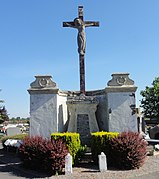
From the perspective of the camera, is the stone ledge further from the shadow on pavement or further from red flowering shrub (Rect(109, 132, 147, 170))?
the shadow on pavement

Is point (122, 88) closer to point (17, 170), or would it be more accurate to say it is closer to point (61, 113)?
point (61, 113)

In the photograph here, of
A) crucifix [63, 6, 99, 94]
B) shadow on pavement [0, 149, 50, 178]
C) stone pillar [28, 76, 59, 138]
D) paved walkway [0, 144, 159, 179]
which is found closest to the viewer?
paved walkway [0, 144, 159, 179]

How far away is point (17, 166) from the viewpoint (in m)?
12.0

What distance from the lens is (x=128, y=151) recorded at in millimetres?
11094

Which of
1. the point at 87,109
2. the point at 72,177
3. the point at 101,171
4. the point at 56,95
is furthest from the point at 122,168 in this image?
the point at 56,95

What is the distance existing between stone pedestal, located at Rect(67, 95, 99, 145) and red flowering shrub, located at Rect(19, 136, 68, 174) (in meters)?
3.34

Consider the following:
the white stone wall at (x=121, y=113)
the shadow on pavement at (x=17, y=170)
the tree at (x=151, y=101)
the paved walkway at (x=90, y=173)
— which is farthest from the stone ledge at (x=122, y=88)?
the tree at (x=151, y=101)

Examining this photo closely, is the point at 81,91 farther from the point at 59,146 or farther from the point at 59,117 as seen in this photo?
the point at 59,146

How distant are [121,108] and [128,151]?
11.6 ft

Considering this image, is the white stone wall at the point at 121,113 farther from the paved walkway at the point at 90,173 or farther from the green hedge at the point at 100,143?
the paved walkway at the point at 90,173

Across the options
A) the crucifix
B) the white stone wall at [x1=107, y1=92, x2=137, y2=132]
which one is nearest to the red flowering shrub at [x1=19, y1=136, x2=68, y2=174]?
the white stone wall at [x1=107, y1=92, x2=137, y2=132]

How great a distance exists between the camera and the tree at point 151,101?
4309 centimetres

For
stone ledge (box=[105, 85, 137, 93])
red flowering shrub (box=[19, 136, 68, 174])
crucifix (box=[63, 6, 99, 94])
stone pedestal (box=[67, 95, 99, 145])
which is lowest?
red flowering shrub (box=[19, 136, 68, 174])

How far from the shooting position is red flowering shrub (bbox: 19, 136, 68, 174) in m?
10.5
